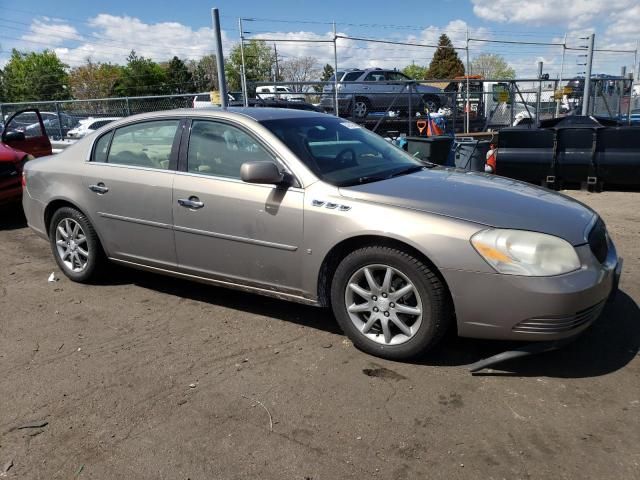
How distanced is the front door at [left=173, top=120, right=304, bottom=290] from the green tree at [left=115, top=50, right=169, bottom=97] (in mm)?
52356

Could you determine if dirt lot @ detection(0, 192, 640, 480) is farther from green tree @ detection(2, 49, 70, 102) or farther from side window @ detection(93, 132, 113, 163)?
green tree @ detection(2, 49, 70, 102)

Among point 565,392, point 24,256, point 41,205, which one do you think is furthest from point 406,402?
point 24,256

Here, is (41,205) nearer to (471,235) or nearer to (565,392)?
(471,235)

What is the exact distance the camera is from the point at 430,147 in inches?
332

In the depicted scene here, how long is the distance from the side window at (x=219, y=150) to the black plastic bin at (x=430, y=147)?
4.66 metres

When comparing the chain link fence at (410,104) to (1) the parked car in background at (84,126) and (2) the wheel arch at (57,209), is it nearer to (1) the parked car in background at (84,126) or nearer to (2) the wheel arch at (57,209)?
(1) the parked car in background at (84,126)

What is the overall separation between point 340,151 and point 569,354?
2.07 metres

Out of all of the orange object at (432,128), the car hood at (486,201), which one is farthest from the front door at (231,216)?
the orange object at (432,128)

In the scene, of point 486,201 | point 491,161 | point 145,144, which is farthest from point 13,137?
point 486,201

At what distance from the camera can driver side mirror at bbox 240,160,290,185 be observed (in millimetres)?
3580

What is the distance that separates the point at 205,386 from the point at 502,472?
168 centimetres

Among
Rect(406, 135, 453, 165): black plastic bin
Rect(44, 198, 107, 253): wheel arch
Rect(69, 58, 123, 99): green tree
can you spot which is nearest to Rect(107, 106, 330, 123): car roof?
Rect(44, 198, 107, 253): wheel arch

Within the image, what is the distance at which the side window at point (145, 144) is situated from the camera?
4.38m

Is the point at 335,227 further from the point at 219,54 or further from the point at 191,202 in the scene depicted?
the point at 219,54
